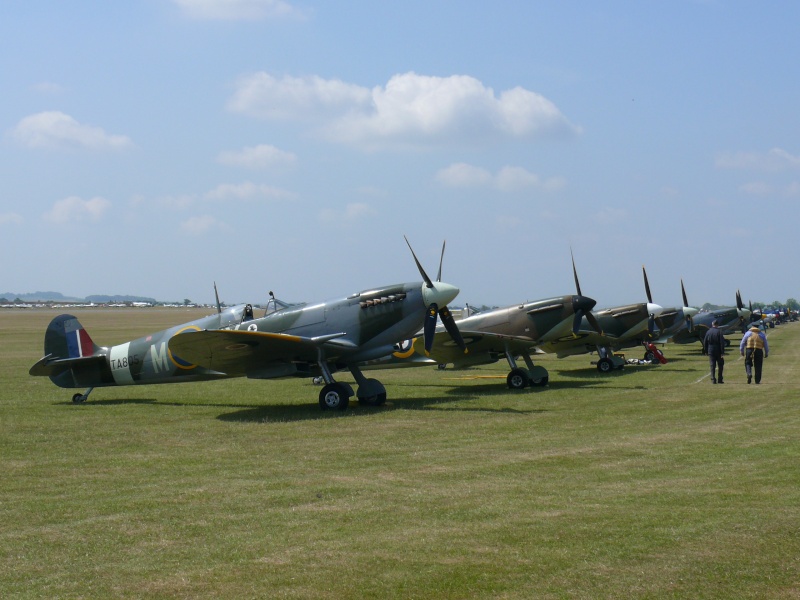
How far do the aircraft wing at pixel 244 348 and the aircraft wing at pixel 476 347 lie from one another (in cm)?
497

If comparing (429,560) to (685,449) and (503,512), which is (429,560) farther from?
(685,449)

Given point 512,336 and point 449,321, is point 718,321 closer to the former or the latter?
point 512,336

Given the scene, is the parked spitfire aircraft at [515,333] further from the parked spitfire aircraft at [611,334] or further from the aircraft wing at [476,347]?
the parked spitfire aircraft at [611,334]

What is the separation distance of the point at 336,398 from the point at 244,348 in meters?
1.96

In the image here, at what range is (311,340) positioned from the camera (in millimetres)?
16156

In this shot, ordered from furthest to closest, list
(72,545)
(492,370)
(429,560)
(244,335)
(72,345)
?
(492,370), (72,345), (244,335), (72,545), (429,560)

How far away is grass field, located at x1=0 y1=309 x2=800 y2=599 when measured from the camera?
5.49 m

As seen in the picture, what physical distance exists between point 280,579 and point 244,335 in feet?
32.8

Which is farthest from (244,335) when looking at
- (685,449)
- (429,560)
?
(429,560)

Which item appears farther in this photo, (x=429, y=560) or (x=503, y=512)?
(x=503, y=512)

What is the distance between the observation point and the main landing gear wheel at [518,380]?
20891 mm

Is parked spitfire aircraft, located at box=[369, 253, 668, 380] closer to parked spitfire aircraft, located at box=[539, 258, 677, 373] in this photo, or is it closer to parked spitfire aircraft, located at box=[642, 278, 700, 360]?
parked spitfire aircraft, located at box=[539, 258, 677, 373]

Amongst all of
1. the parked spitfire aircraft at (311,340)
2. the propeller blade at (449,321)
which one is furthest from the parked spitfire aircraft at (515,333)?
the parked spitfire aircraft at (311,340)

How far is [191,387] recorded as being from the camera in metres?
21.8
